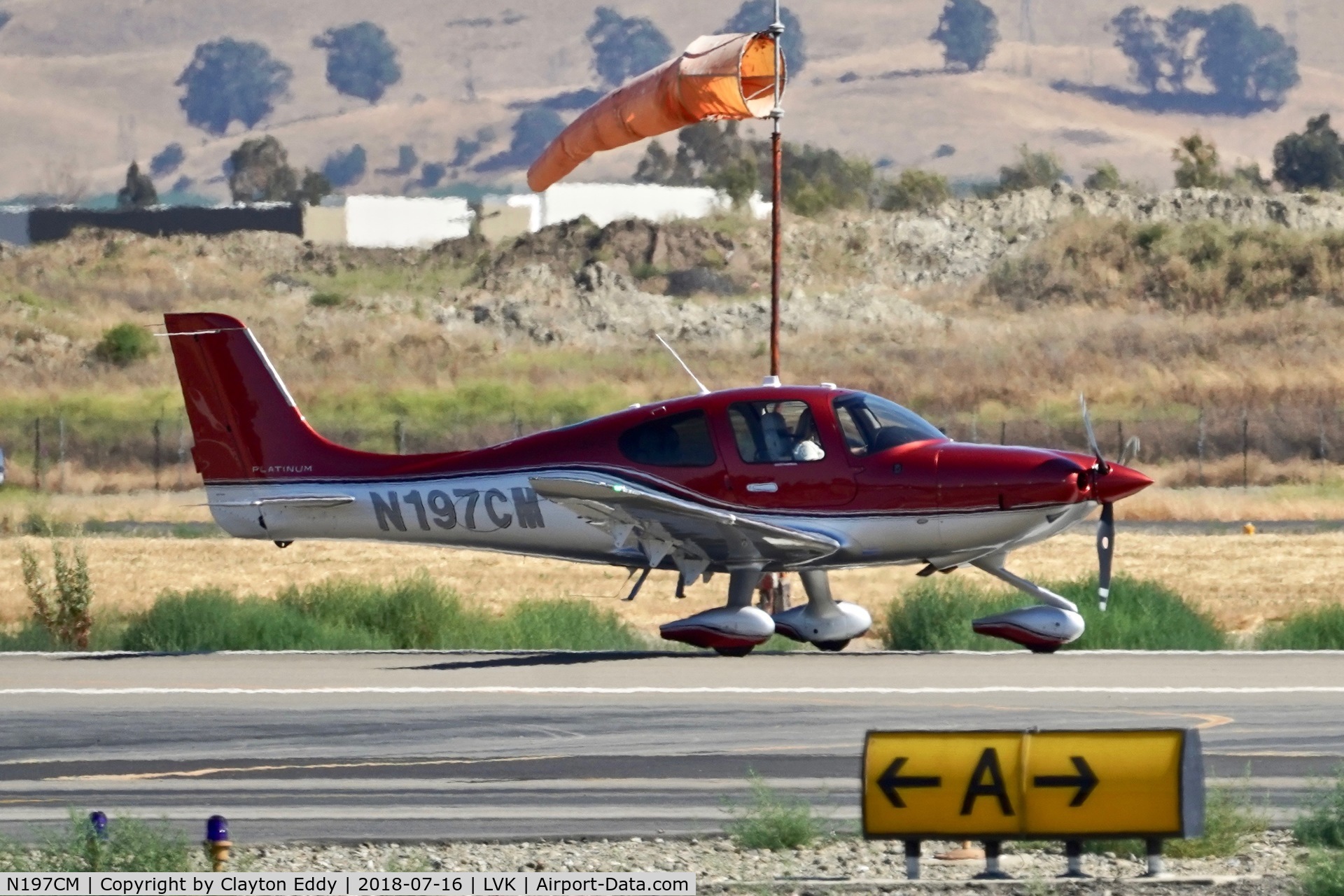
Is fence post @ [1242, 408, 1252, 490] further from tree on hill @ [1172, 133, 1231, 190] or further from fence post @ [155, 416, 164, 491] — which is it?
tree on hill @ [1172, 133, 1231, 190]

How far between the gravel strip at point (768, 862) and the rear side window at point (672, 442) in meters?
7.09

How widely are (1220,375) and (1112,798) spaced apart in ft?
152

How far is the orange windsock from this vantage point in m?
19.9

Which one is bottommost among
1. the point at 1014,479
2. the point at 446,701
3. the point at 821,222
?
the point at 446,701

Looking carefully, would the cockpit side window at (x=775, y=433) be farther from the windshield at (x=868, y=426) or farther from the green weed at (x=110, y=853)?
the green weed at (x=110, y=853)

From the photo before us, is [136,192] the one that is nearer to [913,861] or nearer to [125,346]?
[125,346]

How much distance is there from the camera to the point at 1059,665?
16078 millimetres

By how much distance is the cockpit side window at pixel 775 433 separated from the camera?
16812mm

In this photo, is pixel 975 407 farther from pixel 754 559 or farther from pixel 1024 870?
pixel 1024 870

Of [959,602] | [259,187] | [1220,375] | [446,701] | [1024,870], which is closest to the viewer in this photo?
[1024,870]

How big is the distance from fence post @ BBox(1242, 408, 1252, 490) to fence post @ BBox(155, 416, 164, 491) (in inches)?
815

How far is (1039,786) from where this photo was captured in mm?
8781

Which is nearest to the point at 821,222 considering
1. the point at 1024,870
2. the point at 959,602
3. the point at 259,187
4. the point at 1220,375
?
the point at 1220,375

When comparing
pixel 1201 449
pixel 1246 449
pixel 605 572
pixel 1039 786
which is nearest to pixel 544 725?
pixel 1039 786
